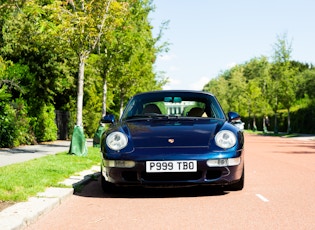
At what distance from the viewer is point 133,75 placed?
2820cm

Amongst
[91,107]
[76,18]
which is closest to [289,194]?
[76,18]

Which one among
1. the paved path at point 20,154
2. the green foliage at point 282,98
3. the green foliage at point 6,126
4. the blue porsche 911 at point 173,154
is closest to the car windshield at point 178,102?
the blue porsche 911 at point 173,154

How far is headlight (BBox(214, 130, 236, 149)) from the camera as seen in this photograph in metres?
7.00

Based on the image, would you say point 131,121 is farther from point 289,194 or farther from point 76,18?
point 76,18

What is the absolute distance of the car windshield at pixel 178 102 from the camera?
8445 mm

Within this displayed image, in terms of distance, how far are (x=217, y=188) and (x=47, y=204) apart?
2.86 meters

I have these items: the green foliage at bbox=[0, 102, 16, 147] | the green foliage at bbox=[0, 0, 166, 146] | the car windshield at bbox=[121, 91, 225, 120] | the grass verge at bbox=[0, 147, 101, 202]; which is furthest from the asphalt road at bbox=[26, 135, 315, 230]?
the green foliage at bbox=[0, 102, 16, 147]

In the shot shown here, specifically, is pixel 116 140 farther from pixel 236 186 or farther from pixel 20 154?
pixel 20 154

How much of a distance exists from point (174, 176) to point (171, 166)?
0.18 metres

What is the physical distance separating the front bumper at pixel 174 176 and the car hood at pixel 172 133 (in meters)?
0.34

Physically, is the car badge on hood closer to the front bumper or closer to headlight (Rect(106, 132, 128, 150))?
the front bumper

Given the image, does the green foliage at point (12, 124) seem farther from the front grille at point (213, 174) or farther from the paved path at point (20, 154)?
the front grille at point (213, 174)

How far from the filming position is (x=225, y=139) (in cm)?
705

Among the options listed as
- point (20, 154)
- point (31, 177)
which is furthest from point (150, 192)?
point (20, 154)
